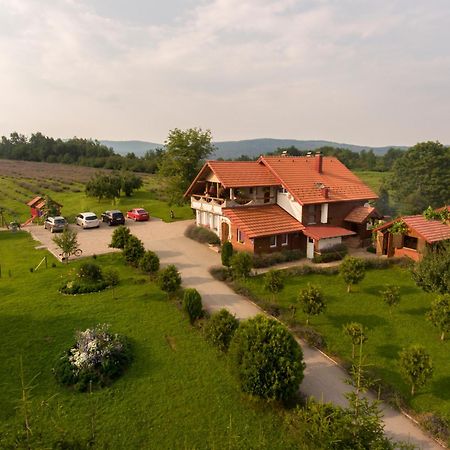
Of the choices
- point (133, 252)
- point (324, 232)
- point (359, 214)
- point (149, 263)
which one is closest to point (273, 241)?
point (324, 232)

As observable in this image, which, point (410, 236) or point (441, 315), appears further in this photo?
point (410, 236)

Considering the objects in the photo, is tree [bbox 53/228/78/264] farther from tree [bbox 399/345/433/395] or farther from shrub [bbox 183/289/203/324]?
tree [bbox 399/345/433/395]

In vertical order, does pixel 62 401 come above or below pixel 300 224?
below

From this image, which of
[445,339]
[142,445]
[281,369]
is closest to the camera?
[142,445]

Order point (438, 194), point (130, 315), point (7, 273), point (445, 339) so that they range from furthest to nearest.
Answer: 1. point (438, 194)
2. point (7, 273)
3. point (130, 315)
4. point (445, 339)

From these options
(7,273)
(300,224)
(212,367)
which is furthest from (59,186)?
(212,367)

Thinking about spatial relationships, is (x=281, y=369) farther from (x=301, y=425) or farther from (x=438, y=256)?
(x=438, y=256)

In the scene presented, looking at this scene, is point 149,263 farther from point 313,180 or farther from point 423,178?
point 423,178
